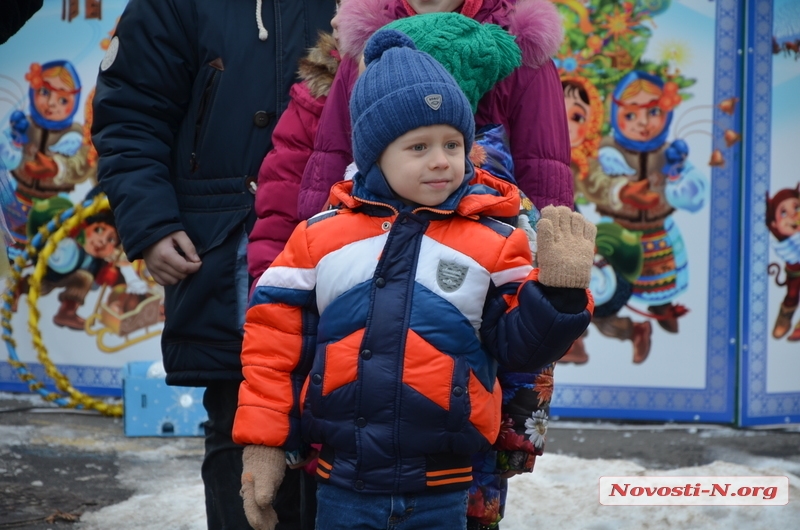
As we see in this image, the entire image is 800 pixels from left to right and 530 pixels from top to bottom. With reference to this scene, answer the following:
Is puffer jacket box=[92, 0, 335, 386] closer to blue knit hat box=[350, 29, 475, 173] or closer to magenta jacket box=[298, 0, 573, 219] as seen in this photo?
magenta jacket box=[298, 0, 573, 219]

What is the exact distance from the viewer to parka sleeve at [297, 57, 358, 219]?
2371mm

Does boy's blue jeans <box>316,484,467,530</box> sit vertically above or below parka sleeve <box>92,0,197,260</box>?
below

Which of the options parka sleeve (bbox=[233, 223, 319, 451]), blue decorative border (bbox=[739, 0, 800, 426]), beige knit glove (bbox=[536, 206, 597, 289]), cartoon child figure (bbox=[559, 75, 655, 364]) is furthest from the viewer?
cartoon child figure (bbox=[559, 75, 655, 364])

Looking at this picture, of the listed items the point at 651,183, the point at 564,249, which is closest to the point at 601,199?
the point at 651,183

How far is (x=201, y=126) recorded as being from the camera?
2.69 m

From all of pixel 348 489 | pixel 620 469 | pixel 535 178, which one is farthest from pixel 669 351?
pixel 348 489

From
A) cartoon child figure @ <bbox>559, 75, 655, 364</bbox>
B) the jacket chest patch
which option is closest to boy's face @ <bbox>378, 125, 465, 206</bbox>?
the jacket chest patch

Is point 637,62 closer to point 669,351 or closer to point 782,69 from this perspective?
point 782,69

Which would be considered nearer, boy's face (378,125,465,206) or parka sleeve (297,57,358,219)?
boy's face (378,125,465,206)

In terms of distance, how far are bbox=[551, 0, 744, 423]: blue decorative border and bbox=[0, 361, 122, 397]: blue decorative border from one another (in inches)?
93.9

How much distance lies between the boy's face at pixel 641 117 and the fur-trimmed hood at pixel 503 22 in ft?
8.97

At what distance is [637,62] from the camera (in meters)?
5.03

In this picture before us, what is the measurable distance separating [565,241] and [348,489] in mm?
695

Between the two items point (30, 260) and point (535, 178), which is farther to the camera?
point (30, 260)
